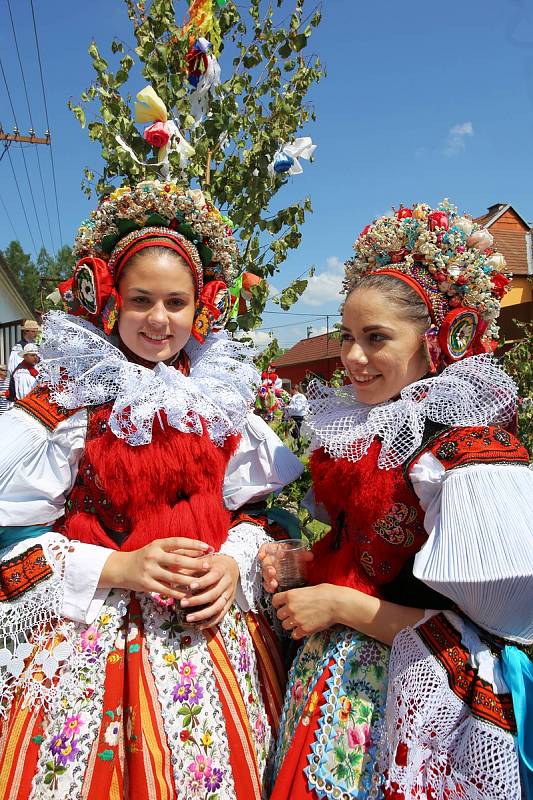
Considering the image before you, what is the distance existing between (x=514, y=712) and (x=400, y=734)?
0.25 metres

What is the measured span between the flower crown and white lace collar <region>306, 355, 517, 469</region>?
70cm

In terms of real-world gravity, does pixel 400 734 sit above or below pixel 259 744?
above

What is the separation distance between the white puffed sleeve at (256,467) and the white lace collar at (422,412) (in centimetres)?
32

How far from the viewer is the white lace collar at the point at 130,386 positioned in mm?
1683

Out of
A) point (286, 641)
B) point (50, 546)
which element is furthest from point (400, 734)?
point (50, 546)

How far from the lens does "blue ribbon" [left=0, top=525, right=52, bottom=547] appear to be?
1.65 meters

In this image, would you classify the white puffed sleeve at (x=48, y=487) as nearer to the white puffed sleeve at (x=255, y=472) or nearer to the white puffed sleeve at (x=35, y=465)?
the white puffed sleeve at (x=35, y=465)

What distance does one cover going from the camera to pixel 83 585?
1.57 m

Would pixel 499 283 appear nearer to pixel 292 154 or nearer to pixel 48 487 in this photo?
pixel 292 154

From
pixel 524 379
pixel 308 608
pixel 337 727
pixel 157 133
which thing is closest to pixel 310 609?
pixel 308 608

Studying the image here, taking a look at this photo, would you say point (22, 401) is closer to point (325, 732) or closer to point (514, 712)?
point (325, 732)

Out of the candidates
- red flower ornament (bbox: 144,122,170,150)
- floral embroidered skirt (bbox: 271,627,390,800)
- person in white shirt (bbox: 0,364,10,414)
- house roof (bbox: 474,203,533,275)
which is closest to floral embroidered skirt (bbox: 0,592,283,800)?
floral embroidered skirt (bbox: 271,627,390,800)

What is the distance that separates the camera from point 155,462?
167cm

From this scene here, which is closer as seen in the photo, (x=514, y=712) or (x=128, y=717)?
(x=514, y=712)
